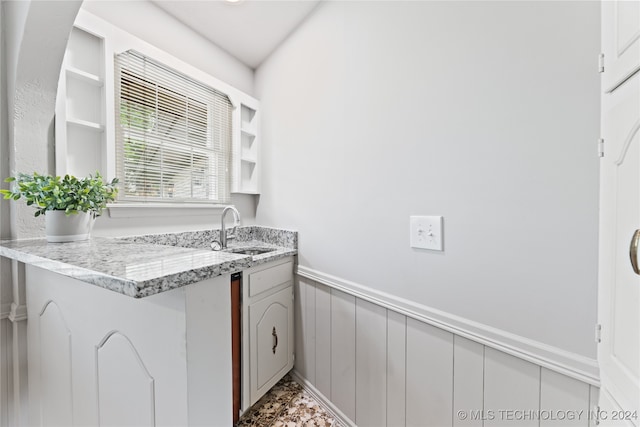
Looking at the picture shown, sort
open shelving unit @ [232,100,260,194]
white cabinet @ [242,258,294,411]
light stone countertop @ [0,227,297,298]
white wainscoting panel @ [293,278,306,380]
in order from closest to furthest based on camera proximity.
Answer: light stone countertop @ [0,227,297,298] < white cabinet @ [242,258,294,411] < white wainscoting panel @ [293,278,306,380] < open shelving unit @ [232,100,260,194]

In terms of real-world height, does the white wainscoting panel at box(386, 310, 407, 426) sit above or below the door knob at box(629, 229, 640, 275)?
below

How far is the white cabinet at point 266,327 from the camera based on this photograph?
1.46 m

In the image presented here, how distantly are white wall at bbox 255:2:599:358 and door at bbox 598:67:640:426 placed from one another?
1.6 inches

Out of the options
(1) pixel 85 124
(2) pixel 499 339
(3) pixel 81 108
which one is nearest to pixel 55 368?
(1) pixel 85 124

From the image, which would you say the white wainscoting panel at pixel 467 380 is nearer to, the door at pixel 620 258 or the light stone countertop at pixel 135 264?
the door at pixel 620 258

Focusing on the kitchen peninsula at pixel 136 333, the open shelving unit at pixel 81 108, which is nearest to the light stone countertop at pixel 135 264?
the kitchen peninsula at pixel 136 333

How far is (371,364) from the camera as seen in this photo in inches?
50.8

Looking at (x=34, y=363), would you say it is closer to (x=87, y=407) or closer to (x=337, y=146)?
(x=87, y=407)

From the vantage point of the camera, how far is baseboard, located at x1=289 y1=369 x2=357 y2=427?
1438mm

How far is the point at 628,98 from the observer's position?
56cm

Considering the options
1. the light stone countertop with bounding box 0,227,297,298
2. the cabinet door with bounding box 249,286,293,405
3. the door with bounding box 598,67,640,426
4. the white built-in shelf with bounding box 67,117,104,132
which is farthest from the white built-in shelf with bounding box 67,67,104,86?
Result: the door with bounding box 598,67,640,426

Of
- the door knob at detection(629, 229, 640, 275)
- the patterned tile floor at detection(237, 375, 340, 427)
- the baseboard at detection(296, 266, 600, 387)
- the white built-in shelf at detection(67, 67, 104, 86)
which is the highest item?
the white built-in shelf at detection(67, 67, 104, 86)

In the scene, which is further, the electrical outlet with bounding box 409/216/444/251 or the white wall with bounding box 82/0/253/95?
the white wall with bounding box 82/0/253/95

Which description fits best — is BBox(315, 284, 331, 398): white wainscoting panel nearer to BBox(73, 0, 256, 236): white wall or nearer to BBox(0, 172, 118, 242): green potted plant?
BBox(73, 0, 256, 236): white wall
